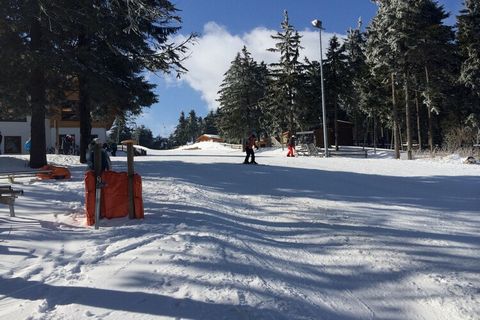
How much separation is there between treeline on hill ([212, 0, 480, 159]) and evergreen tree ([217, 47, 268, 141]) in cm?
13

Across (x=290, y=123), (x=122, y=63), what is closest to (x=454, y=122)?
(x=290, y=123)

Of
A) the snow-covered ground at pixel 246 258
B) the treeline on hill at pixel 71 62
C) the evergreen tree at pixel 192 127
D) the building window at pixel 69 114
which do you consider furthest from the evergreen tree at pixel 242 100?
the evergreen tree at pixel 192 127

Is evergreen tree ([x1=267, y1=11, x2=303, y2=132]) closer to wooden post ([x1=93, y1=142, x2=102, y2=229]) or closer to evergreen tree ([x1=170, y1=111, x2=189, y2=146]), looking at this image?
wooden post ([x1=93, y1=142, x2=102, y2=229])

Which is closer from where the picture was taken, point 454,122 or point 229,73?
point 454,122

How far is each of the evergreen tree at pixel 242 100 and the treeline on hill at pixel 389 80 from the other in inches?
5.2

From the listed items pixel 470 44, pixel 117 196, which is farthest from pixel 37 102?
pixel 470 44

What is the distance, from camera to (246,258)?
6.39 meters

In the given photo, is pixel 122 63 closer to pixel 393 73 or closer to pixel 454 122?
pixel 393 73

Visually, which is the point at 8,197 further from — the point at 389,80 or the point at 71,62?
the point at 389,80

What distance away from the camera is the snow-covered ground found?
190 inches

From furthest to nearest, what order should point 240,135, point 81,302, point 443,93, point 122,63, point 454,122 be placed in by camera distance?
point 240,135, point 454,122, point 443,93, point 122,63, point 81,302

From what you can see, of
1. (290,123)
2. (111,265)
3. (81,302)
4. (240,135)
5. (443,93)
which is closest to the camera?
(81,302)

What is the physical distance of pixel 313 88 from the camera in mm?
50781

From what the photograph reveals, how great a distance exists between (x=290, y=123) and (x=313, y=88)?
184 inches
